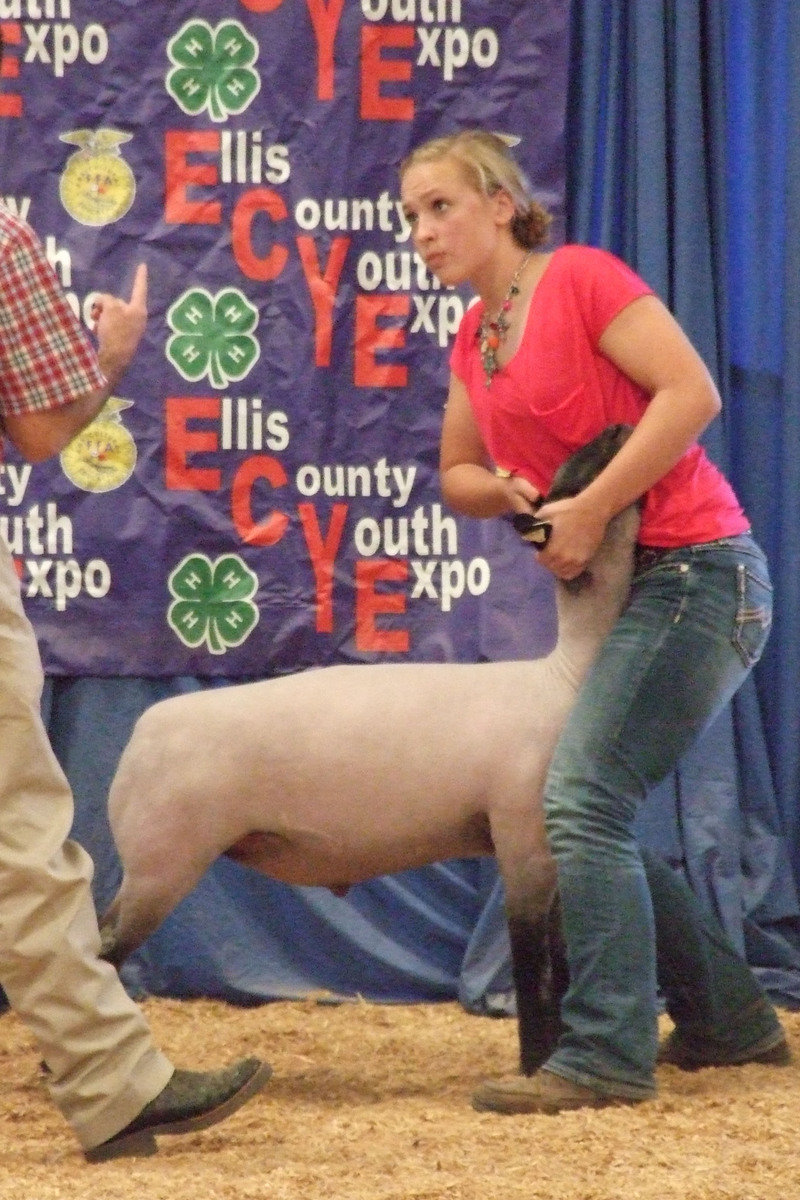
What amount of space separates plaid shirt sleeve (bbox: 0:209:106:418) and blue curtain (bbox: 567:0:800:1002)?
2.08m

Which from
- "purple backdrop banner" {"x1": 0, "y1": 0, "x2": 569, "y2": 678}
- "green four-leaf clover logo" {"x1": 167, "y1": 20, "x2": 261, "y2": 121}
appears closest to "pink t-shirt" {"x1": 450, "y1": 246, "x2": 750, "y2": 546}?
"purple backdrop banner" {"x1": 0, "y1": 0, "x2": 569, "y2": 678}

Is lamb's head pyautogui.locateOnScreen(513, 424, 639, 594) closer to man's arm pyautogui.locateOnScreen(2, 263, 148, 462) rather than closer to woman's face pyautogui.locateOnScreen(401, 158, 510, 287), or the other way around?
woman's face pyautogui.locateOnScreen(401, 158, 510, 287)

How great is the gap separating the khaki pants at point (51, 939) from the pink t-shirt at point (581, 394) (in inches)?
40.7

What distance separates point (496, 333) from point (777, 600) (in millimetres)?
1565

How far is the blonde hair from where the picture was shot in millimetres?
3205

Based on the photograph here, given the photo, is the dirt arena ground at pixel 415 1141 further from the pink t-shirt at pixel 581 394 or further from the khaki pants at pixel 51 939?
the pink t-shirt at pixel 581 394

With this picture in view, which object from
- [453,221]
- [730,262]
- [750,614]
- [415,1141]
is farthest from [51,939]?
[730,262]

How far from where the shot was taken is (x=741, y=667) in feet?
10.3

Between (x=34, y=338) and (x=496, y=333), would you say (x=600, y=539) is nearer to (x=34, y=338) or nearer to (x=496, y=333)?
(x=496, y=333)

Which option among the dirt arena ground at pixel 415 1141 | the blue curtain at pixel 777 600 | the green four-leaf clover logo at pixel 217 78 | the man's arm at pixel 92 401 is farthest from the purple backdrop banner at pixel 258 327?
the man's arm at pixel 92 401

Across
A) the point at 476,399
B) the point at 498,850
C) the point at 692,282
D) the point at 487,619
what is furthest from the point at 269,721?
the point at 692,282

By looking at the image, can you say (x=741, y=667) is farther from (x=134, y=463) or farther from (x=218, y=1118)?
(x=134, y=463)

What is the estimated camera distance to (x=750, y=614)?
3.11 m

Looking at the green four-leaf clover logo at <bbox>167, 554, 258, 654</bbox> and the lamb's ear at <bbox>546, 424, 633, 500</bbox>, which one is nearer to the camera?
the lamb's ear at <bbox>546, 424, 633, 500</bbox>
